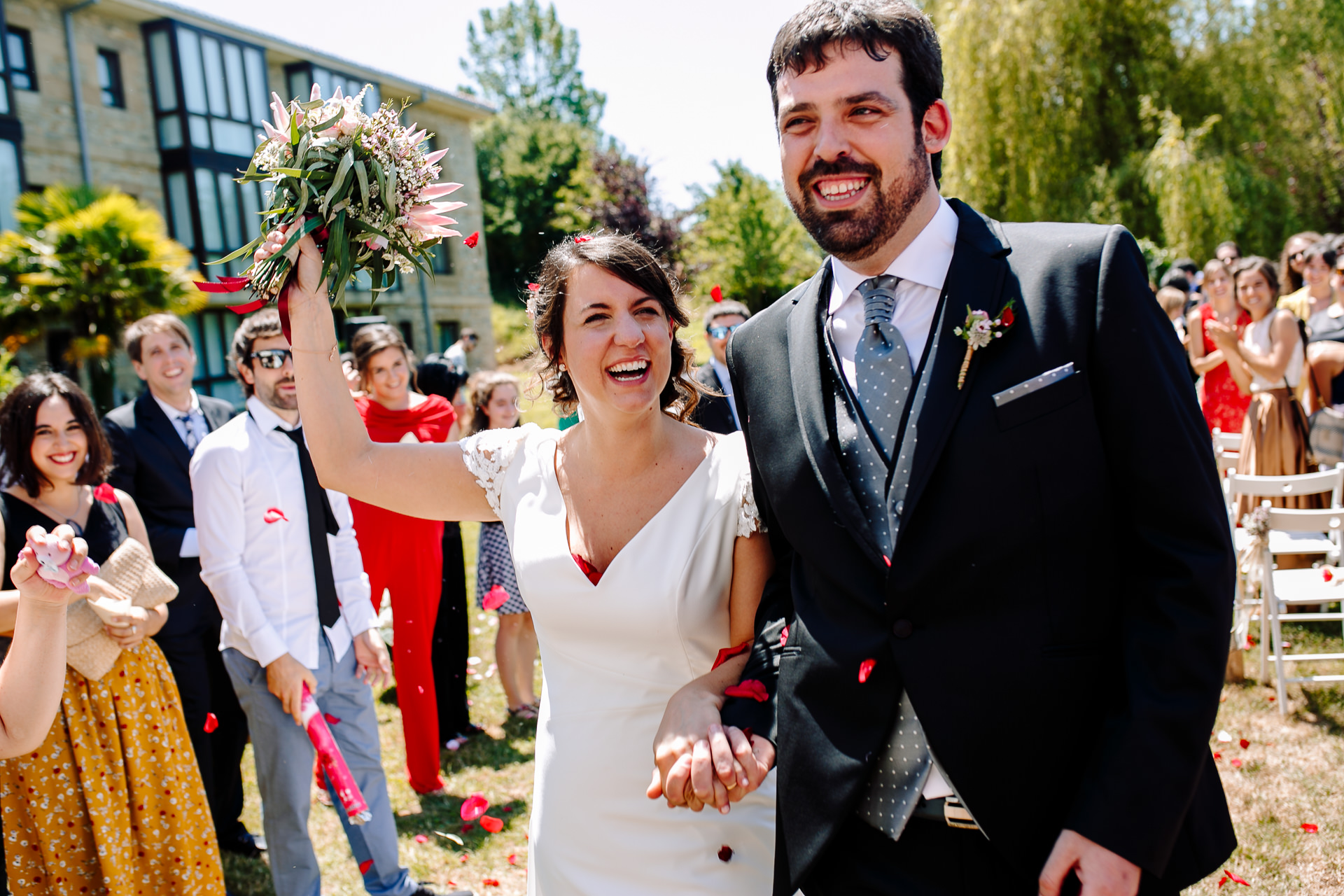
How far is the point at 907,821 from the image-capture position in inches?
67.4

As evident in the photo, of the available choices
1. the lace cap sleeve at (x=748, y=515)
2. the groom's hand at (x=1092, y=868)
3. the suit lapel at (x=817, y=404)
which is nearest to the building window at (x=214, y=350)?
the lace cap sleeve at (x=748, y=515)

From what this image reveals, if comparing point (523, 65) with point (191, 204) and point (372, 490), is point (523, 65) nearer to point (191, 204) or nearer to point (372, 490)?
point (191, 204)

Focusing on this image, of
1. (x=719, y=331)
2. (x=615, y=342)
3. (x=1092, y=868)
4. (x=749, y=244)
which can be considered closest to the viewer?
(x=1092, y=868)

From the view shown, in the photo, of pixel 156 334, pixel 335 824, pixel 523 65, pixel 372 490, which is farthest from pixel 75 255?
pixel 523 65

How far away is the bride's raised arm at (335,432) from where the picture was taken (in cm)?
227

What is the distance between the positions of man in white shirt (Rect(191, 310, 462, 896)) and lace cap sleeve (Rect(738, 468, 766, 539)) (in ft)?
7.01

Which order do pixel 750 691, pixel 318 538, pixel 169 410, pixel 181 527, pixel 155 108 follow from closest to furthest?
pixel 750 691
pixel 318 538
pixel 181 527
pixel 169 410
pixel 155 108

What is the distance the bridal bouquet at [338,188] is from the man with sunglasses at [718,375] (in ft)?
9.27

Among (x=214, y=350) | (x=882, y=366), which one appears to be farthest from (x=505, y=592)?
(x=214, y=350)

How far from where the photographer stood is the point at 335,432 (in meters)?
2.35

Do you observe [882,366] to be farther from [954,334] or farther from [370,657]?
[370,657]

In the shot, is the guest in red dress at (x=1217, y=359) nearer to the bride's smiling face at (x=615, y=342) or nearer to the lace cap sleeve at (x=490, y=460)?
the bride's smiling face at (x=615, y=342)

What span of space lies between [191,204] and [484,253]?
1239 cm

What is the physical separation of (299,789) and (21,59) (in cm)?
2255
